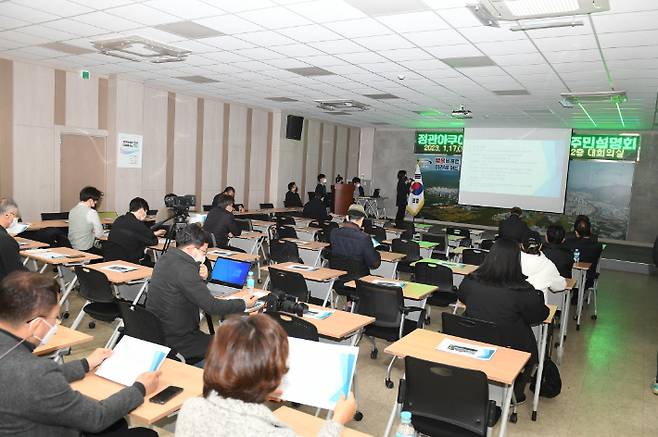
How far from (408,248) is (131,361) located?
552cm

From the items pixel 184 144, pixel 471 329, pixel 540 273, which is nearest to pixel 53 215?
pixel 184 144

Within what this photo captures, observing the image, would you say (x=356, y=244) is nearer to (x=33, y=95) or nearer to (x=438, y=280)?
(x=438, y=280)

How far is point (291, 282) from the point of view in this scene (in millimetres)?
5113

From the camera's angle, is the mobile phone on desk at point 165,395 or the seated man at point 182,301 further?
the seated man at point 182,301

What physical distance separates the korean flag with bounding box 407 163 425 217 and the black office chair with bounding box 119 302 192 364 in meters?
12.8

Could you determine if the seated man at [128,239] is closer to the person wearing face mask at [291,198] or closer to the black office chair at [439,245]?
the black office chair at [439,245]

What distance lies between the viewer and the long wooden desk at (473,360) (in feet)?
9.43

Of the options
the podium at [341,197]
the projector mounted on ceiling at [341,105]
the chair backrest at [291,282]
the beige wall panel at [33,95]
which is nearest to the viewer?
the chair backrest at [291,282]

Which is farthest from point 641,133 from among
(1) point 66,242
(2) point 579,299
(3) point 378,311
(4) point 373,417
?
(1) point 66,242

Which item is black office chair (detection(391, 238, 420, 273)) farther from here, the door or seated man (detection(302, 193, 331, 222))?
the door

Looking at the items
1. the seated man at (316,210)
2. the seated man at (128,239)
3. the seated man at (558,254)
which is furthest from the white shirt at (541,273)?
the seated man at (316,210)

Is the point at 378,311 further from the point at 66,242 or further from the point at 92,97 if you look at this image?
the point at 92,97

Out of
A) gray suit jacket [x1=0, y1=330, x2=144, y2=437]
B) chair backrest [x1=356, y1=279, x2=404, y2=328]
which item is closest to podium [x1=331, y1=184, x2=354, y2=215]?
chair backrest [x1=356, y1=279, x2=404, y2=328]

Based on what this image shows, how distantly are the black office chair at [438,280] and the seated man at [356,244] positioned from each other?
0.54 metres
